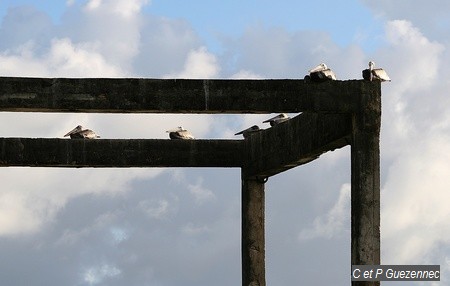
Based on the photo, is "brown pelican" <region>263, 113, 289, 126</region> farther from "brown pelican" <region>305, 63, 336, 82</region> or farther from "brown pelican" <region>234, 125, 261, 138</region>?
"brown pelican" <region>305, 63, 336, 82</region>

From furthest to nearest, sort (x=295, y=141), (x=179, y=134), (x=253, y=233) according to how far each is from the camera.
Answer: (x=253, y=233)
(x=179, y=134)
(x=295, y=141)

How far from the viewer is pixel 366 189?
711 inches

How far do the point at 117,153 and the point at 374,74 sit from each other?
757cm

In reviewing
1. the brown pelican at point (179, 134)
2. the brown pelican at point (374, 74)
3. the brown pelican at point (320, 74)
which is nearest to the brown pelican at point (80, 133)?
the brown pelican at point (179, 134)

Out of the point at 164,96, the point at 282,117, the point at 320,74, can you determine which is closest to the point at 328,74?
the point at 320,74

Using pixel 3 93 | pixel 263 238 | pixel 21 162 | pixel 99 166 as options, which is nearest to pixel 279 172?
pixel 263 238

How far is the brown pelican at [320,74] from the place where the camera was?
18562 millimetres

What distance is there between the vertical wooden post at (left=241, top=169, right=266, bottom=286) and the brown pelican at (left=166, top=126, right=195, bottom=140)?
174cm

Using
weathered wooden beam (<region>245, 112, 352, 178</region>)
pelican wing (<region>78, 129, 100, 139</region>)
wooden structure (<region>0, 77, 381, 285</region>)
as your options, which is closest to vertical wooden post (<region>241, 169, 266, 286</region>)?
weathered wooden beam (<region>245, 112, 352, 178</region>)

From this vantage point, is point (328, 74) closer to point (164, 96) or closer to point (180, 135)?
point (164, 96)

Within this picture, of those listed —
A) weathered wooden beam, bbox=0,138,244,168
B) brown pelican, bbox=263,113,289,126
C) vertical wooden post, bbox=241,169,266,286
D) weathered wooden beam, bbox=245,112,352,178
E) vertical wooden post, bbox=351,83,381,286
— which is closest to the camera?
vertical wooden post, bbox=351,83,381,286

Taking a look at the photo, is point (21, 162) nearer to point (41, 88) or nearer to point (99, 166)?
point (99, 166)

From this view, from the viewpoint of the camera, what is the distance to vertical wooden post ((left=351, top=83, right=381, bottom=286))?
18.0 m

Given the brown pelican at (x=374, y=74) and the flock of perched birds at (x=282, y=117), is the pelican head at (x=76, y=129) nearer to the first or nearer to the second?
the flock of perched birds at (x=282, y=117)
